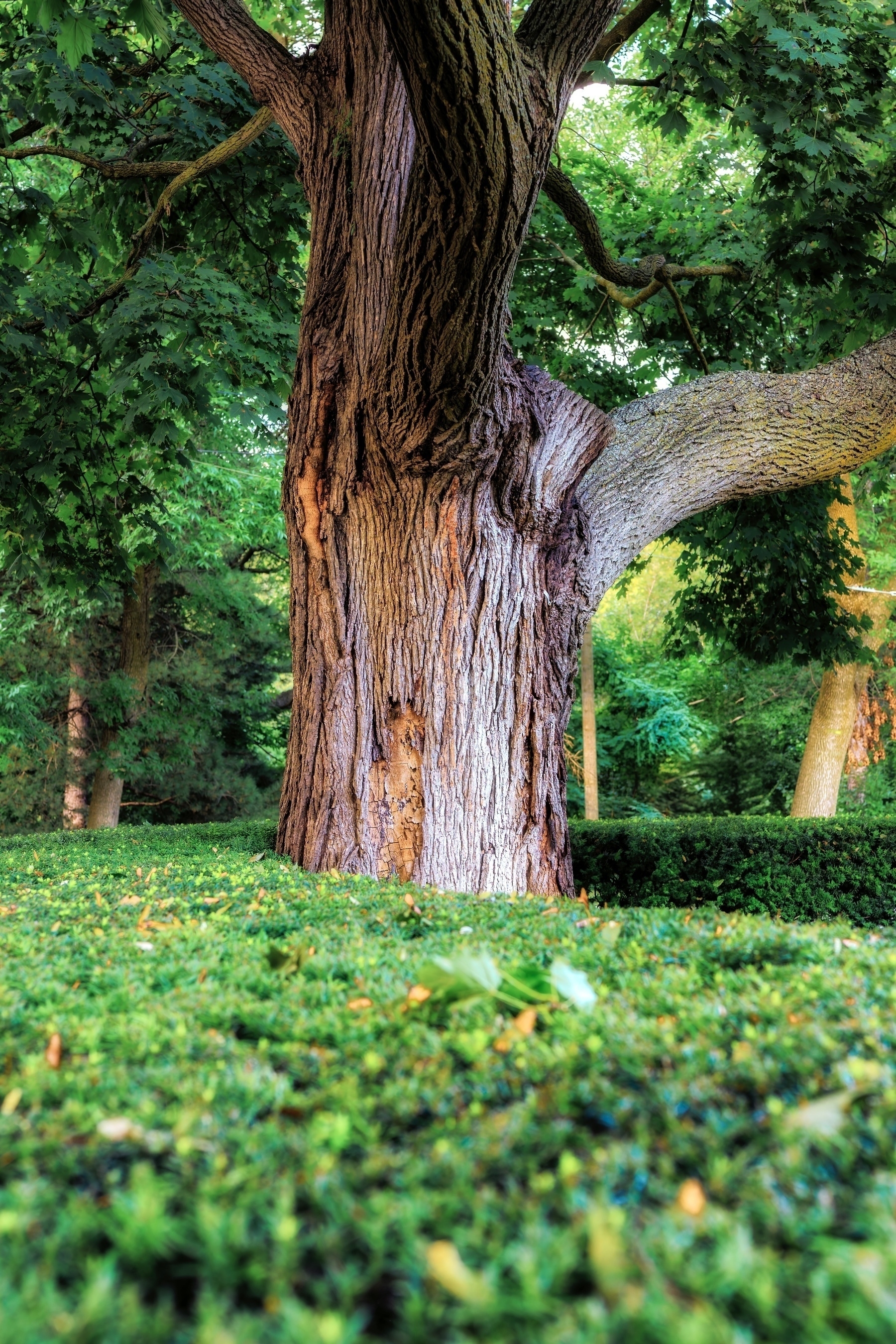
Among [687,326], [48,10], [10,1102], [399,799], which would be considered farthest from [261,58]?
[10,1102]

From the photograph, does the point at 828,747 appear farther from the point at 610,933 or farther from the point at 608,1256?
the point at 608,1256

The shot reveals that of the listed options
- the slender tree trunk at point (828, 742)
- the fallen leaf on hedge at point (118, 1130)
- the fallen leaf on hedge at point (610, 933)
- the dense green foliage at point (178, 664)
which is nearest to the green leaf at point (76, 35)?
the fallen leaf on hedge at point (610, 933)

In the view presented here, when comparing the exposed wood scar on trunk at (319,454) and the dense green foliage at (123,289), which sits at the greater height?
the dense green foliage at (123,289)

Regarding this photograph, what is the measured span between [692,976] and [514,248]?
2.75 meters

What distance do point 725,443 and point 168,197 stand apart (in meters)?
3.91

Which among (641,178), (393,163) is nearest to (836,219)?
(393,163)

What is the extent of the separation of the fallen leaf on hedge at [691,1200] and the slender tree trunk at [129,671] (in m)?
12.6

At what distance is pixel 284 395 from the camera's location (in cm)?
664

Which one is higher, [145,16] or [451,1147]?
[145,16]

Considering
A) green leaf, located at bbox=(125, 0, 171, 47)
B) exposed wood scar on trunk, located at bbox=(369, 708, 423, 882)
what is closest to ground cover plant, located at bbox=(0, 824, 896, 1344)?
exposed wood scar on trunk, located at bbox=(369, 708, 423, 882)

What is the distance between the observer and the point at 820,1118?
1.12m

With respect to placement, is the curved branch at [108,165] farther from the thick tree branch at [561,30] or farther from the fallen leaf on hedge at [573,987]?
the fallen leaf on hedge at [573,987]

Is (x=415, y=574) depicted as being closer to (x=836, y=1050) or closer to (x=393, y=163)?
(x=393, y=163)

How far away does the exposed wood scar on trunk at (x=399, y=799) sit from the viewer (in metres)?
4.41
